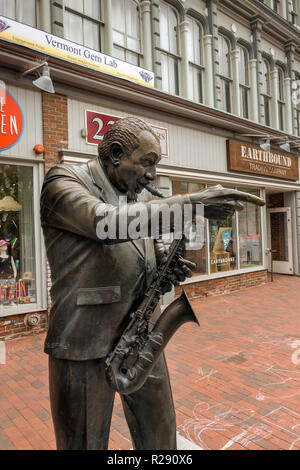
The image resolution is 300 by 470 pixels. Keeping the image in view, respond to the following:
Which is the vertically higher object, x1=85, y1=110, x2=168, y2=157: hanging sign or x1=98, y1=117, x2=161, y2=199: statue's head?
x1=85, y1=110, x2=168, y2=157: hanging sign

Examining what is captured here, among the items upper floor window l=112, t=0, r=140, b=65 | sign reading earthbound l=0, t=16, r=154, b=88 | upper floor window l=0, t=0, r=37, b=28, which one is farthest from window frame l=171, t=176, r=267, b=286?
upper floor window l=0, t=0, r=37, b=28

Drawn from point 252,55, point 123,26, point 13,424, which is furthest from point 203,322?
point 252,55

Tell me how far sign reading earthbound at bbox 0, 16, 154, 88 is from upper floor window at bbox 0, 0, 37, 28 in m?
0.69

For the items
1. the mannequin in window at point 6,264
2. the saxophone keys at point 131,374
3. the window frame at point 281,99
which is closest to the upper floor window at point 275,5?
the window frame at point 281,99

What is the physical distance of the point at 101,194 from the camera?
171 cm

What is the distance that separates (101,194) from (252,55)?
11.4 m

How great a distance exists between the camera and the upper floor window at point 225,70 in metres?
10.3

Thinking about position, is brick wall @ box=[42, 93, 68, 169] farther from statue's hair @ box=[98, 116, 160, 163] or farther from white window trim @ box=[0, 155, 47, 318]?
statue's hair @ box=[98, 116, 160, 163]

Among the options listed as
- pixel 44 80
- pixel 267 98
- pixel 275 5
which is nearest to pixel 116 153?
pixel 44 80

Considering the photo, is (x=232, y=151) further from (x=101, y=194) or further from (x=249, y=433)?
(x=101, y=194)

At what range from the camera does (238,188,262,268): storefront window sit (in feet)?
35.6

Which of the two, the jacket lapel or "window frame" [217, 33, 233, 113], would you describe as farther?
"window frame" [217, 33, 233, 113]

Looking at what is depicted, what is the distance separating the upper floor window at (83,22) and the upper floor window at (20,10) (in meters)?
0.66

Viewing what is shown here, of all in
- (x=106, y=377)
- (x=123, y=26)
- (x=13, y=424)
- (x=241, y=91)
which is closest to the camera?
(x=106, y=377)
